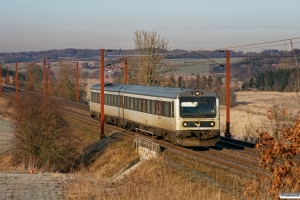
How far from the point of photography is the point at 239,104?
8350cm

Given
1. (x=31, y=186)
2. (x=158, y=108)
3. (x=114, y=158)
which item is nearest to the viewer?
(x=31, y=186)

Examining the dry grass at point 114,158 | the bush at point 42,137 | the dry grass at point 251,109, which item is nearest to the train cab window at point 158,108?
the dry grass at point 114,158

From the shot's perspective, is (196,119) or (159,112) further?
(159,112)

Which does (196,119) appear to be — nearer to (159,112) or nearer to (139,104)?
(159,112)

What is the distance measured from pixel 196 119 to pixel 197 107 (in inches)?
21.6

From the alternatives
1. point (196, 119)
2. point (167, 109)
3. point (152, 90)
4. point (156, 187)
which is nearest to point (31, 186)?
point (156, 187)

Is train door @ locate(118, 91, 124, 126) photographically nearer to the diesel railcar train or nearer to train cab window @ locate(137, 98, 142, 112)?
train cab window @ locate(137, 98, 142, 112)

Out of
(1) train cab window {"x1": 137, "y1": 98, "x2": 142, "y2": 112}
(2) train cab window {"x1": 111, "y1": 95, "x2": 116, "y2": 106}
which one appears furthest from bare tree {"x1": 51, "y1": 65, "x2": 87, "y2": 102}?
(1) train cab window {"x1": 137, "y1": 98, "x2": 142, "y2": 112}

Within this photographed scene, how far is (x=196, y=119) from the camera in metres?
23.8

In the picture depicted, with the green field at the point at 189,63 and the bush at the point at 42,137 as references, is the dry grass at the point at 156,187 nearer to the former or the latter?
the bush at the point at 42,137

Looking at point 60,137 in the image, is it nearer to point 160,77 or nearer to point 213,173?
point 213,173

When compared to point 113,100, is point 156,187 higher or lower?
lower

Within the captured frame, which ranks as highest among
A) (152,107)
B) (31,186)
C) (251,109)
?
(152,107)

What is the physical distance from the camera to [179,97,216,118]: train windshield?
2372 cm
